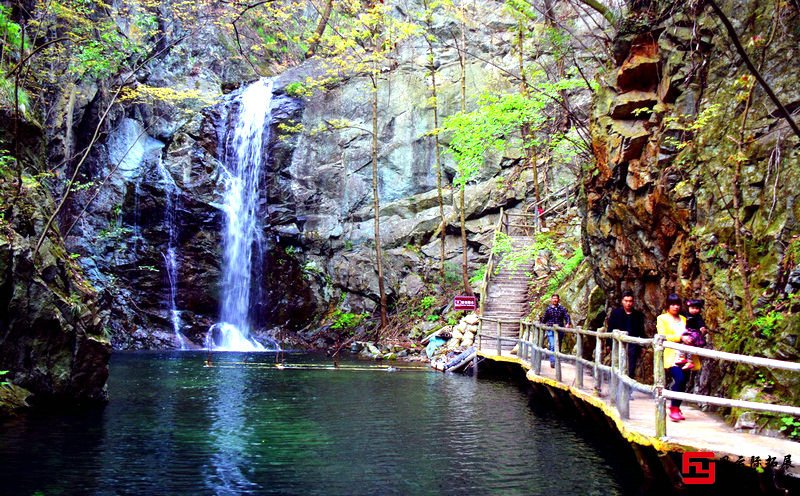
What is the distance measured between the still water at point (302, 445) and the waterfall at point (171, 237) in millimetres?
13256

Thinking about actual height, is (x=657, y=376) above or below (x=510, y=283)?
below

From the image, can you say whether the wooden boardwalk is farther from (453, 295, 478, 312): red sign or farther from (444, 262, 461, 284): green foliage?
(444, 262, 461, 284): green foliage

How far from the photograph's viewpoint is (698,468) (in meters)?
5.87

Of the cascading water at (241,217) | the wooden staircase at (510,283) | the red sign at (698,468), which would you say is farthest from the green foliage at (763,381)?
the cascading water at (241,217)

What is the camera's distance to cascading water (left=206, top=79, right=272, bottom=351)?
28094 mm

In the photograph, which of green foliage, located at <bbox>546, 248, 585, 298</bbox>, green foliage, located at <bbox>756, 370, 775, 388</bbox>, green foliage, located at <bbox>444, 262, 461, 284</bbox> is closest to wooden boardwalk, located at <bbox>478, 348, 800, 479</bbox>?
green foliage, located at <bbox>756, 370, 775, 388</bbox>

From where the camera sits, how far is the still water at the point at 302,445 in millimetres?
7379

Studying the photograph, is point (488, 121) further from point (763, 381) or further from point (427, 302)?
point (763, 381)

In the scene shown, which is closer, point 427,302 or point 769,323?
point 769,323

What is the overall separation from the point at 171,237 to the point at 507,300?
16.3 m

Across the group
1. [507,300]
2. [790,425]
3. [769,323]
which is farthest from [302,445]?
[507,300]

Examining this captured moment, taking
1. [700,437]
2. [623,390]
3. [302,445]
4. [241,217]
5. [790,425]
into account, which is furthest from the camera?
[241,217]

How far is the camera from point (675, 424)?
689cm

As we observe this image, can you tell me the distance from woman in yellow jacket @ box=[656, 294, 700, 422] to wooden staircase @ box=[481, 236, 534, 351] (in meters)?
10.2
